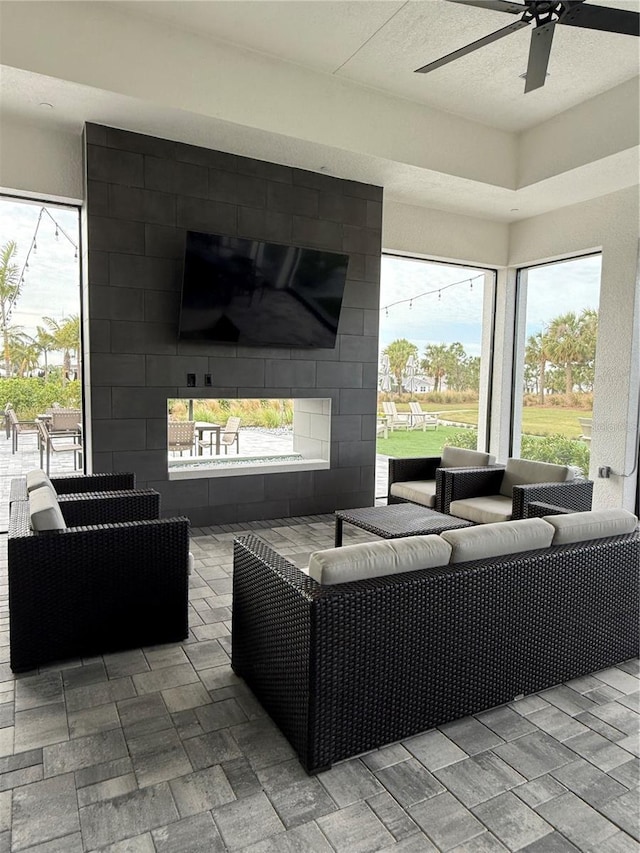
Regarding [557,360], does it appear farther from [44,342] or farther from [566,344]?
[44,342]

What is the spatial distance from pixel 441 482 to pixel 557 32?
3314 mm

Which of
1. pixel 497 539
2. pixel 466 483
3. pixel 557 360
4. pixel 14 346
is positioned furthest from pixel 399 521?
pixel 557 360

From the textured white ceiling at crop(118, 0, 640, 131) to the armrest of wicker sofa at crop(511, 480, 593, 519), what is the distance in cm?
313

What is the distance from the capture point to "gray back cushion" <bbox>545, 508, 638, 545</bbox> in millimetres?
2494

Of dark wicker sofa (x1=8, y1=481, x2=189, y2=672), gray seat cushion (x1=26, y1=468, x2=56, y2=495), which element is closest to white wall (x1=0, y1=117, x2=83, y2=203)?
gray seat cushion (x1=26, y1=468, x2=56, y2=495)

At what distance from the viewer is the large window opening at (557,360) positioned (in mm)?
6039

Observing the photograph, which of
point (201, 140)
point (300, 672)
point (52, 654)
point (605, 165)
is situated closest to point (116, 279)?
point (201, 140)

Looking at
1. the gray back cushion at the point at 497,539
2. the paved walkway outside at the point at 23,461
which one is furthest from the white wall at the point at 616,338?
the gray back cushion at the point at 497,539

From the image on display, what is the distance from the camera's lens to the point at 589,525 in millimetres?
2561

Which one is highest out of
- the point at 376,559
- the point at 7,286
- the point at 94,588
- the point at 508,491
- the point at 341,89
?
the point at 341,89

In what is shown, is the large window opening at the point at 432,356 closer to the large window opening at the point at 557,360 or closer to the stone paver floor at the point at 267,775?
the large window opening at the point at 557,360

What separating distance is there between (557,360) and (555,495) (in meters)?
2.73

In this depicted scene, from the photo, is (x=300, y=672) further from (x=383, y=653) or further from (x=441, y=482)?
(x=441, y=482)

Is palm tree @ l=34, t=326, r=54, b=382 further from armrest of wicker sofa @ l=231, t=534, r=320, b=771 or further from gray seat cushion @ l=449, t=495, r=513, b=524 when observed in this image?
gray seat cushion @ l=449, t=495, r=513, b=524
